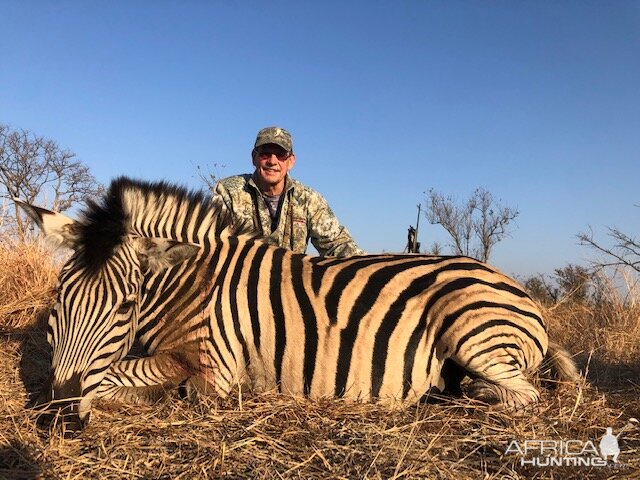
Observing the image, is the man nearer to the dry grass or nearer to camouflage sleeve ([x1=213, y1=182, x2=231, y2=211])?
camouflage sleeve ([x1=213, y1=182, x2=231, y2=211])

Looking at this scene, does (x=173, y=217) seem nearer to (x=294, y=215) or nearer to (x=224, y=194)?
(x=224, y=194)

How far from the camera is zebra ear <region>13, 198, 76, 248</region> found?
7.93ft

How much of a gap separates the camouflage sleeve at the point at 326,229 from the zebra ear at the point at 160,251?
8.42ft

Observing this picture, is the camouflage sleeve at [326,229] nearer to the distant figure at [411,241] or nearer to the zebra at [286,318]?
the zebra at [286,318]

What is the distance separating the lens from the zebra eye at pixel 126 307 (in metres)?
2.28

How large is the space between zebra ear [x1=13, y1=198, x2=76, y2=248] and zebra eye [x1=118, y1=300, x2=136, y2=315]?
0.41 m

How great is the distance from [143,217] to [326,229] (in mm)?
2415

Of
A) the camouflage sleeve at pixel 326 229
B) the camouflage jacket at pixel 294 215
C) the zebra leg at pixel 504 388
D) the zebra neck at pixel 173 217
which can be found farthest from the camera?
the camouflage sleeve at pixel 326 229

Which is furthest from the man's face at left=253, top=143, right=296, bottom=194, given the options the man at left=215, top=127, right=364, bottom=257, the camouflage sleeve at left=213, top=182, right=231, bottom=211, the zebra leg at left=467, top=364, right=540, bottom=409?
the zebra leg at left=467, top=364, right=540, bottom=409

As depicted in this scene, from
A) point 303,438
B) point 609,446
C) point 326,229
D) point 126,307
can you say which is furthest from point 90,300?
point 326,229

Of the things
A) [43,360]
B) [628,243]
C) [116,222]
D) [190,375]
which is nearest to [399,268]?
[190,375]

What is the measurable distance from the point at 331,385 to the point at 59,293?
140cm

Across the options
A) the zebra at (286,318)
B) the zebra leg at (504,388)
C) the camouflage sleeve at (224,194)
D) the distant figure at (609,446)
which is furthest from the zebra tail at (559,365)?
the camouflage sleeve at (224,194)

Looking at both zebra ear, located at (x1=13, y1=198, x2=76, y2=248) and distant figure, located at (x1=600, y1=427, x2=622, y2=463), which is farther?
zebra ear, located at (x1=13, y1=198, x2=76, y2=248)
